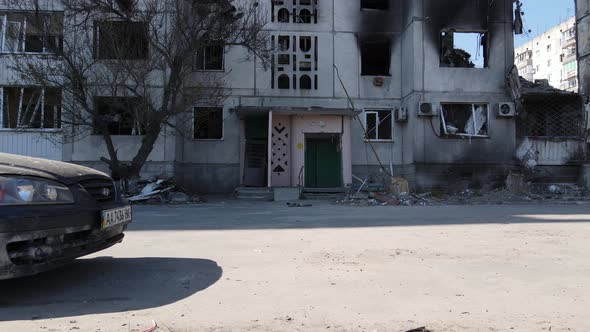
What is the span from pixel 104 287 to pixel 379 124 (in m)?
17.4

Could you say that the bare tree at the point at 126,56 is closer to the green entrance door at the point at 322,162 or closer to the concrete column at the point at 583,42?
the green entrance door at the point at 322,162

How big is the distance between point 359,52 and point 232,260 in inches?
654

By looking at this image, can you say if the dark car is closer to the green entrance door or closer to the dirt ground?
the dirt ground

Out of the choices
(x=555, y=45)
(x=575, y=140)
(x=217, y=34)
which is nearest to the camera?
(x=217, y=34)

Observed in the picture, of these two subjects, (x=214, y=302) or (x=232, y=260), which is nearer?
(x=214, y=302)

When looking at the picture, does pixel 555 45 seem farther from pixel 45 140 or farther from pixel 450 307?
pixel 450 307

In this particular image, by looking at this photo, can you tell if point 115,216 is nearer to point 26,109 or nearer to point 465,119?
point 26,109

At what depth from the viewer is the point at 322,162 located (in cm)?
2038

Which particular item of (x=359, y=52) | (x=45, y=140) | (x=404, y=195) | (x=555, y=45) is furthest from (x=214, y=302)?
(x=555, y=45)

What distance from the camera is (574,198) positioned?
16.7 meters

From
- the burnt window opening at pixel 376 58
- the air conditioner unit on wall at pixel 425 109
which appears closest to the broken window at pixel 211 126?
the burnt window opening at pixel 376 58

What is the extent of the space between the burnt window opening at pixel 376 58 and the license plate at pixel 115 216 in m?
17.3

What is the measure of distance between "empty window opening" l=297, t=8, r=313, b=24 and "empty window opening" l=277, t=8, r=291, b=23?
0.54m

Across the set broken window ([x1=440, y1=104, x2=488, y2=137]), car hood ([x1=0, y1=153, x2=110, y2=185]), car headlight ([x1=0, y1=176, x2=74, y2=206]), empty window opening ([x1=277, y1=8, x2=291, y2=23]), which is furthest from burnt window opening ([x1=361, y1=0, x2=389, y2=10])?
car headlight ([x1=0, y1=176, x2=74, y2=206])
